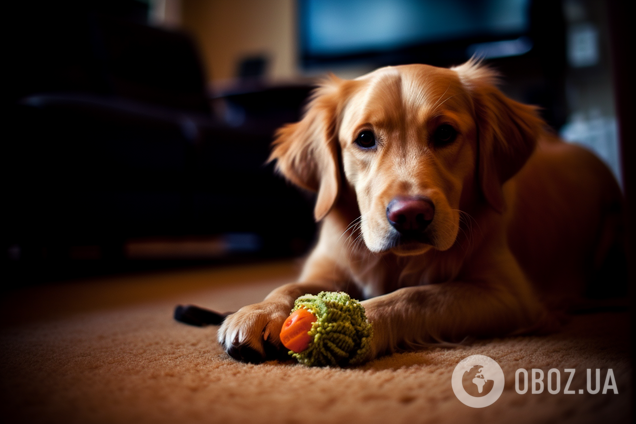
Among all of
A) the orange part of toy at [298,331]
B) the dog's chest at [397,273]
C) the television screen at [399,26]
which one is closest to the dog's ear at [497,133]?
the dog's chest at [397,273]

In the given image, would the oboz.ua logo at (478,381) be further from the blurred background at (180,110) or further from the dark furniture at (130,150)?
the dark furniture at (130,150)

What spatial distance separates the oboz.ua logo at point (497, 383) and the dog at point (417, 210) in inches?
8.1

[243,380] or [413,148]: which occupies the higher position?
[413,148]

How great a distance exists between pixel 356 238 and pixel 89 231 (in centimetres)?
172

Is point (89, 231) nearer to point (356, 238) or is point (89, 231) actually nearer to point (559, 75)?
point (356, 238)

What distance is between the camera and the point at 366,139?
1258 mm

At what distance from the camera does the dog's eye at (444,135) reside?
121 centimetres

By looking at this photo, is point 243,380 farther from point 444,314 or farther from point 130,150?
point 130,150

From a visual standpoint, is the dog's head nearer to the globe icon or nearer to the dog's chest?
the dog's chest

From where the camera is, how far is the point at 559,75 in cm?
326

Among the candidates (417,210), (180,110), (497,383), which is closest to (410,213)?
(417,210)

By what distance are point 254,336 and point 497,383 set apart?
0.48 meters

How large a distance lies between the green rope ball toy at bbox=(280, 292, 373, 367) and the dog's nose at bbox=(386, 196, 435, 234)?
8.1 inches

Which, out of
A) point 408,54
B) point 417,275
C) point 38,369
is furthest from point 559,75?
point 38,369
